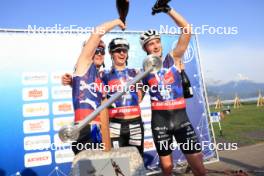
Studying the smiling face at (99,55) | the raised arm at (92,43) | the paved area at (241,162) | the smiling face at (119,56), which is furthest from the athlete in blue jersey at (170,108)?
the paved area at (241,162)

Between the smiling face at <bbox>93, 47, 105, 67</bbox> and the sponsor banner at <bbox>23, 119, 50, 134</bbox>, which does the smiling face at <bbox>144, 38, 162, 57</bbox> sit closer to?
the smiling face at <bbox>93, 47, 105, 67</bbox>

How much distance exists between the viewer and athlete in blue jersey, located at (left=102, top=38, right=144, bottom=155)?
4.95 metres

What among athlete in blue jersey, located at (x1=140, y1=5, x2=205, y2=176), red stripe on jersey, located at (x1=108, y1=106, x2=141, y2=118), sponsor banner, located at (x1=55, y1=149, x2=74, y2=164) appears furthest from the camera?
sponsor banner, located at (x1=55, y1=149, x2=74, y2=164)

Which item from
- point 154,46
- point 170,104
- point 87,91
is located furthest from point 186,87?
point 87,91

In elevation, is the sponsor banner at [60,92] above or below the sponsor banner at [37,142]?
above

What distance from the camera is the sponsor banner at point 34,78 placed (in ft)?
23.4

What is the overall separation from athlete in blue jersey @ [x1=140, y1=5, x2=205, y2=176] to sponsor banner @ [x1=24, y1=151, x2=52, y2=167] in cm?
335

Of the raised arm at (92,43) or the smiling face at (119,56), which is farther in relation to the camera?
the smiling face at (119,56)

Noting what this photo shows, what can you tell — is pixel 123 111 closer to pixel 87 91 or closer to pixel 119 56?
pixel 119 56

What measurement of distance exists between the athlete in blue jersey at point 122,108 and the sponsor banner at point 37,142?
2.64 meters

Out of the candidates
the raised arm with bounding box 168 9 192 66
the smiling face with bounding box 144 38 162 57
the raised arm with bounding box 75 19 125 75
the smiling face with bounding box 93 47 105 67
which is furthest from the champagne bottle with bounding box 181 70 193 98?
the raised arm with bounding box 75 19 125 75

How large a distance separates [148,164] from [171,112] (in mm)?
3525

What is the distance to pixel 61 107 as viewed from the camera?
7438 millimetres

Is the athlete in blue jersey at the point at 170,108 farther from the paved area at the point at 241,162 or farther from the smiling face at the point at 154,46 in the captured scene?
the paved area at the point at 241,162
